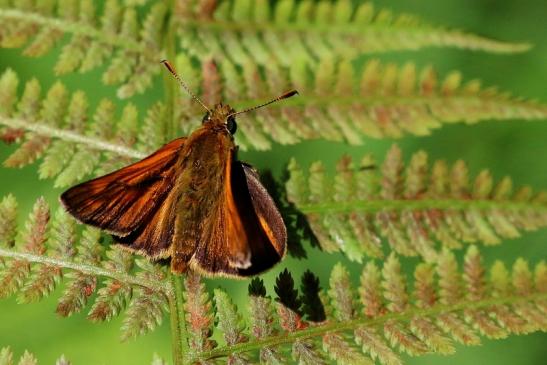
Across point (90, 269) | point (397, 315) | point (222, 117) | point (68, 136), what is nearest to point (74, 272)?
point (90, 269)

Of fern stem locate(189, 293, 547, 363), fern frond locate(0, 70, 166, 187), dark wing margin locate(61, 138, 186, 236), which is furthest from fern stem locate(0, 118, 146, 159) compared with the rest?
fern stem locate(189, 293, 547, 363)

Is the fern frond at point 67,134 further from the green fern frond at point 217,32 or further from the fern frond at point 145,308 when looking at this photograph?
the fern frond at point 145,308

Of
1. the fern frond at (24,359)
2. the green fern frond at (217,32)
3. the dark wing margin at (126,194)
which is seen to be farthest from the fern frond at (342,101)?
the fern frond at (24,359)

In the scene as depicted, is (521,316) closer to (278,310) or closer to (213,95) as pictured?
(278,310)

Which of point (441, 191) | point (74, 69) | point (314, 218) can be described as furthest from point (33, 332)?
point (441, 191)

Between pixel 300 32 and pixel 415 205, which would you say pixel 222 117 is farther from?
pixel 415 205
